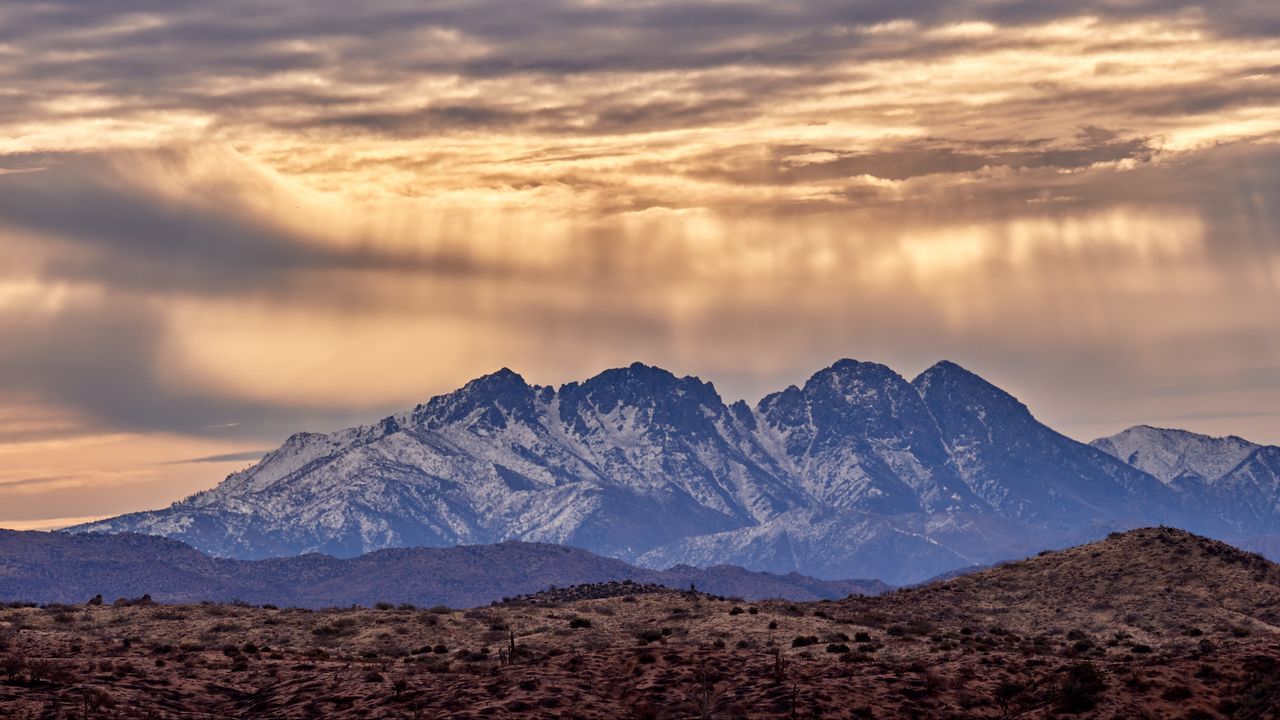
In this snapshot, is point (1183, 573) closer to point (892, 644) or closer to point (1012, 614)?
point (1012, 614)

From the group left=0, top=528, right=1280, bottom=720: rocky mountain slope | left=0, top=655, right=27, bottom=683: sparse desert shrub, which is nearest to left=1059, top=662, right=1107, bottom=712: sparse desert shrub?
left=0, top=528, right=1280, bottom=720: rocky mountain slope

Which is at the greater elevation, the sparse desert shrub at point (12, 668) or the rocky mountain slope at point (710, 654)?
the sparse desert shrub at point (12, 668)

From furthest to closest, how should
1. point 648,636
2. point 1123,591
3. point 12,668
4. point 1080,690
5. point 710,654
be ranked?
point 1123,591, point 648,636, point 710,654, point 12,668, point 1080,690

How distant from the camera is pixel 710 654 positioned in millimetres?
97000

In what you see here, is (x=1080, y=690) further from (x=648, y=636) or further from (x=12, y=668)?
(x=12, y=668)

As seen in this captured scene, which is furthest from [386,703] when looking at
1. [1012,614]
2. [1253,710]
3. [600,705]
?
[1012,614]

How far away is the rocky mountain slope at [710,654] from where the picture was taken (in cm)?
8019

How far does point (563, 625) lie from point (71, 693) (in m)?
46.3

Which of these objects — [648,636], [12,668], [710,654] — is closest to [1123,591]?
[648,636]

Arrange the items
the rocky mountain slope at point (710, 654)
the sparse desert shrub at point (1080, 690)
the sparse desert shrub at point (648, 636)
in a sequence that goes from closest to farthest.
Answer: the sparse desert shrub at point (1080, 690), the rocky mountain slope at point (710, 654), the sparse desert shrub at point (648, 636)

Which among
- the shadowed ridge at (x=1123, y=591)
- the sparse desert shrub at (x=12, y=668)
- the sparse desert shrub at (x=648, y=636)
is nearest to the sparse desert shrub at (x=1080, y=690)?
the sparse desert shrub at (x=648, y=636)

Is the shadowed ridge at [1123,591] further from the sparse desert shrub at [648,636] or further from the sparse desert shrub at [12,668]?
the sparse desert shrub at [12,668]

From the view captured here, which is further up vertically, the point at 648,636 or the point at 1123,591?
the point at 648,636

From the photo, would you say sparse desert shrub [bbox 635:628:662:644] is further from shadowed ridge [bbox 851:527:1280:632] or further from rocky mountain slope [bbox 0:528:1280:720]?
shadowed ridge [bbox 851:527:1280:632]
